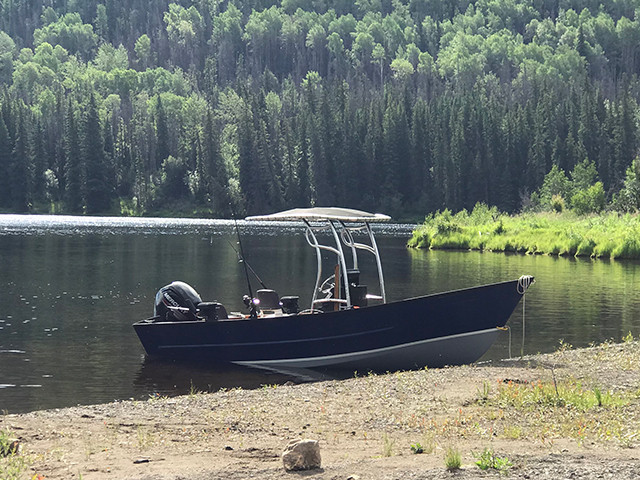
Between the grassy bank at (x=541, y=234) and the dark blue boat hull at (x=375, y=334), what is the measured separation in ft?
161

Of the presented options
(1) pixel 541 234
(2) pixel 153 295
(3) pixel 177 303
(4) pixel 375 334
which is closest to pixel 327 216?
(4) pixel 375 334

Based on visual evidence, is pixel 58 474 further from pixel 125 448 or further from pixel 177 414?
pixel 177 414

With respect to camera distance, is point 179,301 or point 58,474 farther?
point 179,301

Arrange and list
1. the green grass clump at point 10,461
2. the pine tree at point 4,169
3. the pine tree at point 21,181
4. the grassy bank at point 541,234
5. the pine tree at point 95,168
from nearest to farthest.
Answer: the green grass clump at point 10,461
the grassy bank at point 541,234
the pine tree at point 21,181
the pine tree at point 4,169
the pine tree at point 95,168

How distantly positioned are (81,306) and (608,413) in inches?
1092

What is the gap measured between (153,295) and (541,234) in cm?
4644

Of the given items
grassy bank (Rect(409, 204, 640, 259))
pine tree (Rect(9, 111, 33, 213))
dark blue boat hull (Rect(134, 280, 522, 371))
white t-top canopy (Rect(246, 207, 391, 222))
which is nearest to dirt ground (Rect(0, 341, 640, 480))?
dark blue boat hull (Rect(134, 280, 522, 371))

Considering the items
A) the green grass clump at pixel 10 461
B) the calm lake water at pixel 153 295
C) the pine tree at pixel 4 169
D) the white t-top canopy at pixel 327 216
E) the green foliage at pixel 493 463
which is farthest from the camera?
the pine tree at pixel 4 169

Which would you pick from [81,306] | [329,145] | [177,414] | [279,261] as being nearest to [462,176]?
[329,145]

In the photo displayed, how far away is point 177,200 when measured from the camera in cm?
18012

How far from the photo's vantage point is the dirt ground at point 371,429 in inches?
499

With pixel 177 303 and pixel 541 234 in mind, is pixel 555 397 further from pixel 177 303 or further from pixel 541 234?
pixel 541 234

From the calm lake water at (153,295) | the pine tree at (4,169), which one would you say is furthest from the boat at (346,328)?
the pine tree at (4,169)

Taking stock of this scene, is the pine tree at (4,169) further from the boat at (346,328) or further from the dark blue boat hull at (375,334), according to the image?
the dark blue boat hull at (375,334)
